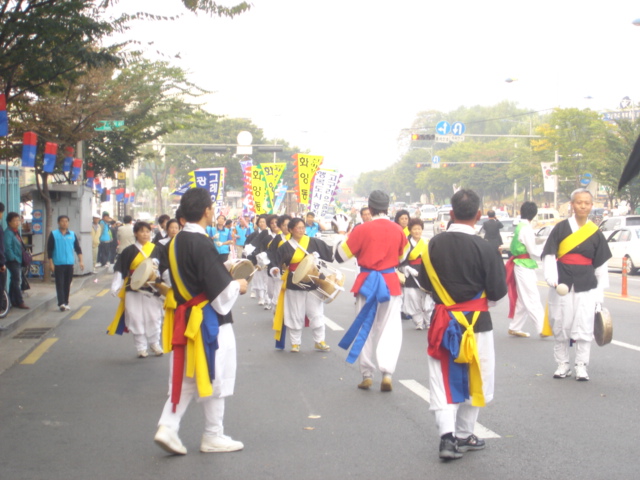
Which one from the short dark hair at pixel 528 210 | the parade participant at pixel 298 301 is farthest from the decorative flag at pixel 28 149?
the short dark hair at pixel 528 210

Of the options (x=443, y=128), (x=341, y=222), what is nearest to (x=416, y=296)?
(x=341, y=222)

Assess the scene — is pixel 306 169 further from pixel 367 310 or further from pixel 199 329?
pixel 199 329

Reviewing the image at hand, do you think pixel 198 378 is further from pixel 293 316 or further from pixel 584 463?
pixel 293 316

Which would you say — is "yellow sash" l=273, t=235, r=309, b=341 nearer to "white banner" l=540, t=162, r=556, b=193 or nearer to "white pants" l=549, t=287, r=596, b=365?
"white pants" l=549, t=287, r=596, b=365

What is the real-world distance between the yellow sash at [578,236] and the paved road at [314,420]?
1.28m

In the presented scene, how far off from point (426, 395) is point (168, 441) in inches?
107

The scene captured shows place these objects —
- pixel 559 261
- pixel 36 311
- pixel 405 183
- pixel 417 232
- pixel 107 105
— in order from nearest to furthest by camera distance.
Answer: pixel 559 261 < pixel 417 232 < pixel 36 311 < pixel 107 105 < pixel 405 183

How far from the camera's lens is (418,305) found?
1183cm

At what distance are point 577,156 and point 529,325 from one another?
30894 mm

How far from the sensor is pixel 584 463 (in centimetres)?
512

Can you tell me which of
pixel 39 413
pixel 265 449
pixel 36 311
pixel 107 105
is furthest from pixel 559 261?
pixel 107 105

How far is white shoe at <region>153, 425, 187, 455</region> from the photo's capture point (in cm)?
520

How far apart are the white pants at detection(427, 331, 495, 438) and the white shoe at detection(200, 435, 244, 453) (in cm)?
137

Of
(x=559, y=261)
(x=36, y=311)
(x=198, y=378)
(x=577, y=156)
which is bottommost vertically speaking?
(x=36, y=311)
